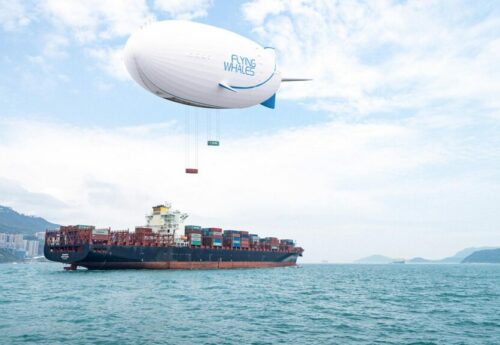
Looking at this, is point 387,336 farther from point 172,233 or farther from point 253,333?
point 172,233

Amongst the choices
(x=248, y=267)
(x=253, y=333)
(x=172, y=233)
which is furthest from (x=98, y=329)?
(x=248, y=267)

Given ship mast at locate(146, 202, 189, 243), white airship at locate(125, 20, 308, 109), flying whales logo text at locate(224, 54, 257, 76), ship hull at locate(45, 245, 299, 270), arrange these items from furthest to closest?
ship mast at locate(146, 202, 189, 243), ship hull at locate(45, 245, 299, 270), flying whales logo text at locate(224, 54, 257, 76), white airship at locate(125, 20, 308, 109)

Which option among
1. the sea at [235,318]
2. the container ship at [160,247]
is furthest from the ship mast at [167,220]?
the sea at [235,318]

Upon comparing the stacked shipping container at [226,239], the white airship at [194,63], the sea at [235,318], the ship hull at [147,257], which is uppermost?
the white airship at [194,63]

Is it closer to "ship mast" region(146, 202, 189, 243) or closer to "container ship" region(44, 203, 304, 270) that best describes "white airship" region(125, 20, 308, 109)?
"container ship" region(44, 203, 304, 270)

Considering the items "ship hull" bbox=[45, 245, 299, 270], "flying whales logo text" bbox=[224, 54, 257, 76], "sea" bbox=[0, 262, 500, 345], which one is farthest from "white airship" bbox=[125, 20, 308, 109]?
"ship hull" bbox=[45, 245, 299, 270]

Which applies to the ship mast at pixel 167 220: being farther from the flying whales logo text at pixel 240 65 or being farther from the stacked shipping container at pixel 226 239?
the flying whales logo text at pixel 240 65

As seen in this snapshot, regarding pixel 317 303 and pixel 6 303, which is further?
pixel 317 303

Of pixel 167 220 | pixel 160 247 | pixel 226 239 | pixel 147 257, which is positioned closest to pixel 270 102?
pixel 147 257
